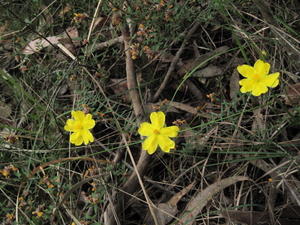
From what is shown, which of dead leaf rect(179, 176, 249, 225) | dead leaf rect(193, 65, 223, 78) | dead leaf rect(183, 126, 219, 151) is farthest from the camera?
dead leaf rect(193, 65, 223, 78)

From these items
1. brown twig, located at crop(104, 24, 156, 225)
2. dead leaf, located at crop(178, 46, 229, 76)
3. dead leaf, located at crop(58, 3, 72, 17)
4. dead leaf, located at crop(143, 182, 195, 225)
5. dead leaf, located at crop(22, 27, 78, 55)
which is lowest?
dead leaf, located at crop(143, 182, 195, 225)

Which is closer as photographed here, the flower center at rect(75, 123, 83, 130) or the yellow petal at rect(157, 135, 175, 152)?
the yellow petal at rect(157, 135, 175, 152)

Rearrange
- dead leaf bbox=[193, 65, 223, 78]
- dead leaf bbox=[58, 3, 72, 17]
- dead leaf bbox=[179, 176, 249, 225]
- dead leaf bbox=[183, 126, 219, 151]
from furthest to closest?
dead leaf bbox=[58, 3, 72, 17] < dead leaf bbox=[193, 65, 223, 78] < dead leaf bbox=[183, 126, 219, 151] < dead leaf bbox=[179, 176, 249, 225]

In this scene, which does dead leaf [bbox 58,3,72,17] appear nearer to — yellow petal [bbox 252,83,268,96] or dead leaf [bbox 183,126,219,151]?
dead leaf [bbox 183,126,219,151]

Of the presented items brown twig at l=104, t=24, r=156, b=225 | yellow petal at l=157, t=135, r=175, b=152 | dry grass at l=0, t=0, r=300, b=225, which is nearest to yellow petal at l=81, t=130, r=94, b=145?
dry grass at l=0, t=0, r=300, b=225

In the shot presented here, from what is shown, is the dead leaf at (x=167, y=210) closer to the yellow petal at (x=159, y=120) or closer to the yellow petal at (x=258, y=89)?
the yellow petal at (x=159, y=120)

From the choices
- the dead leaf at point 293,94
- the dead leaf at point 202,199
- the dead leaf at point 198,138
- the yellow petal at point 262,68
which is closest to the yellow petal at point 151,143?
the dead leaf at point 198,138

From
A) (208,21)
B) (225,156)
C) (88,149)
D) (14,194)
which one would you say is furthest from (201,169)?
(14,194)
